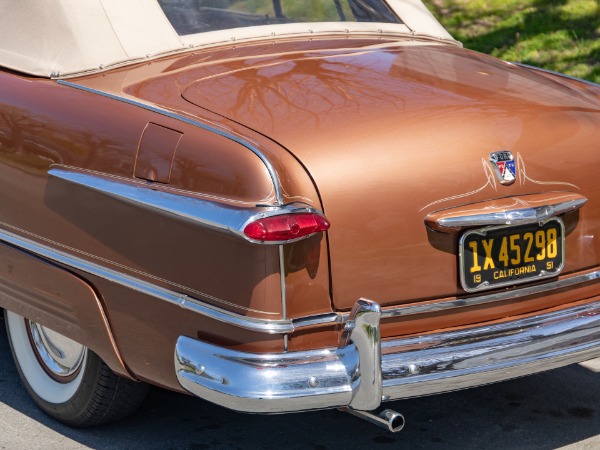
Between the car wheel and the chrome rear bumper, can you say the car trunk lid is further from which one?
the car wheel

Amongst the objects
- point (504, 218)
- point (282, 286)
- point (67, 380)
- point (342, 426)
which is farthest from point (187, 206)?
point (342, 426)

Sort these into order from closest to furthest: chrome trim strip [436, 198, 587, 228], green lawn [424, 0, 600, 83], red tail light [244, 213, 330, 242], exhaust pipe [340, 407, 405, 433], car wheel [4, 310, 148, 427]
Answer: red tail light [244, 213, 330, 242] < exhaust pipe [340, 407, 405, 433] < chrome trim strip [436, 198, 587, 228] < car wheel [4, 310, 148, 427] < green lawn [424, 0, 600, 83]

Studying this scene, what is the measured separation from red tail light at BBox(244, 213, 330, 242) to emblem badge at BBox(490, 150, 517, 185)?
2.01 feet

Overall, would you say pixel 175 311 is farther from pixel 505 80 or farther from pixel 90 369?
pixel 505 80

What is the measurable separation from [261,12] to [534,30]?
520cm

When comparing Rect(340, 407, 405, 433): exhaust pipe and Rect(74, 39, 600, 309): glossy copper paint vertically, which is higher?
Rect(74, 39, 600, 309): glossy copper paint

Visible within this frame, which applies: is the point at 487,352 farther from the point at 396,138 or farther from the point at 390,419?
the point at 396,138

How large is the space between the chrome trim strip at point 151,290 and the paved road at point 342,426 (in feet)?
2.52

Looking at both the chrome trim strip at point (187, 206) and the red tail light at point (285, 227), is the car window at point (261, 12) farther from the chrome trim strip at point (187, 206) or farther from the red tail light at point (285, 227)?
the red tail light at point (285, 227)

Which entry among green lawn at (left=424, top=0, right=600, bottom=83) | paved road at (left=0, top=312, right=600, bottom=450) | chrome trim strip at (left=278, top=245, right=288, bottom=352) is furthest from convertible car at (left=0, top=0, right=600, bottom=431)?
green lawn at (left=424, top=0, right=600, bottom=83)

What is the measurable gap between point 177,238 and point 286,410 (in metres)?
0.62

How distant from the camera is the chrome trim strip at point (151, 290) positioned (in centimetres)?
322

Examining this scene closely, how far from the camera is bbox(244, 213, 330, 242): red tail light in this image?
3.13 metres

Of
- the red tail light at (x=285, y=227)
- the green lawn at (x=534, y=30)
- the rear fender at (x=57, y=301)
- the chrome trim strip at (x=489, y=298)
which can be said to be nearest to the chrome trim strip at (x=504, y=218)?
the chrome trim strip at (x=489, y=298)
